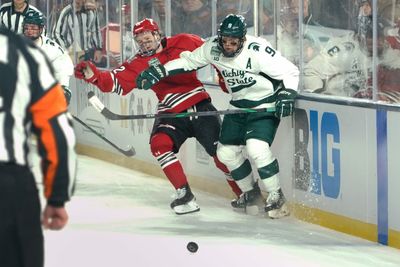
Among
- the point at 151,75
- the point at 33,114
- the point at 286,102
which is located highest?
the point at 33,114

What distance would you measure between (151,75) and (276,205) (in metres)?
1.05

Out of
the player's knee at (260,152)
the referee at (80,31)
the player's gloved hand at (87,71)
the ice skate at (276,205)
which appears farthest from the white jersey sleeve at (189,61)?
the referee at (80,31)

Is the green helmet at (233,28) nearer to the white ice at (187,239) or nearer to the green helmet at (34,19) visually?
the white ice at (187,239)

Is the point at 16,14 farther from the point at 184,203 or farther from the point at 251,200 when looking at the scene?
the point at 251,200

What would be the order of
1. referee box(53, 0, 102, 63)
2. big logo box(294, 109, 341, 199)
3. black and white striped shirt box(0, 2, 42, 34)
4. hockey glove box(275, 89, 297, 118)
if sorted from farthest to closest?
referee box(53, 0, 102, 63) → black and white striped shirt box(0, 2, 42, 34) → hockey glove box(275, 89, 297, 118) → big logo box(294, 109, 341, 199)

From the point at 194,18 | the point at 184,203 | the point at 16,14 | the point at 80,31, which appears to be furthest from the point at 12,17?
the point at 184,203

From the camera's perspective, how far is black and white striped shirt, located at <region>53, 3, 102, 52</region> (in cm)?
1056

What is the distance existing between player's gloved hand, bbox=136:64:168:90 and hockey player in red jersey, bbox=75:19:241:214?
62mm

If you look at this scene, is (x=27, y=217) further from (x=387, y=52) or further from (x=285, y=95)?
(x=285, y=95)

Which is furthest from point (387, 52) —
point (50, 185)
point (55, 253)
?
point (50, 185)

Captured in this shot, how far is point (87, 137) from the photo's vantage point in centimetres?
1055

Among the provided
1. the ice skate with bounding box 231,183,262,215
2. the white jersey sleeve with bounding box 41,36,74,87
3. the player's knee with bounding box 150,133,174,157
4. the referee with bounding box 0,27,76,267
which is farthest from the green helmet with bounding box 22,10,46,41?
the referee with bounding box 0,27,76,267

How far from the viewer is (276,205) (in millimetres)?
6758

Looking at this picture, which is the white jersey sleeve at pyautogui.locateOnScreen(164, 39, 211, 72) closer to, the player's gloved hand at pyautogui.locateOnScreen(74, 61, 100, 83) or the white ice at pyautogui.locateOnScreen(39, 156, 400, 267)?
the player's gloved hand at pyautogui.locateOnScreen(74, 61, 100, 83)
